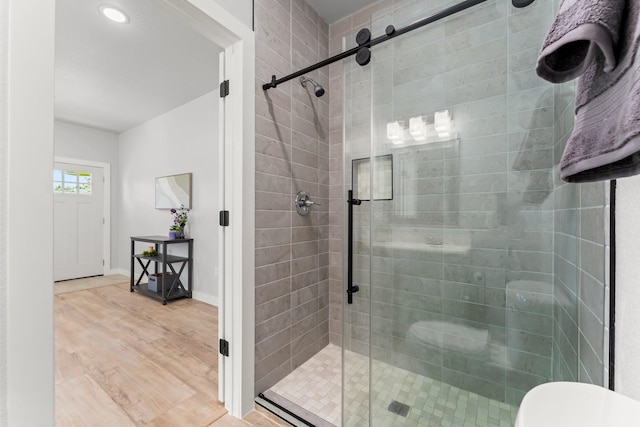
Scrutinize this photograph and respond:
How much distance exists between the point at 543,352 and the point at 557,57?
4.48 feet

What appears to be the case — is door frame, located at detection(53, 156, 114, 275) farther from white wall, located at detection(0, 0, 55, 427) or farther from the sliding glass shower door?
the sliding glass shower door

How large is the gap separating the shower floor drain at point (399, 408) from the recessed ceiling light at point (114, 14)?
3.16 metres

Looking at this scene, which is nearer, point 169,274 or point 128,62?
point 128,62

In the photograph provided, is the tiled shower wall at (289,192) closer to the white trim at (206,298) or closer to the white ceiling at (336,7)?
the white ceiling at (336,7)

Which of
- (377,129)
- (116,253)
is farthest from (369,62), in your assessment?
(116,253)

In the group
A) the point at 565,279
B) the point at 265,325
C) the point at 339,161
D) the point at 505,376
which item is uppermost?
the point at 339,161

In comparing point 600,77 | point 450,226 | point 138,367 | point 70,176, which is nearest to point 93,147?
point 70,176

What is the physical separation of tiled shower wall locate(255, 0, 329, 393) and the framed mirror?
7.68ft

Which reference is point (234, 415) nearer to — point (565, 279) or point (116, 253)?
point (565, 279)

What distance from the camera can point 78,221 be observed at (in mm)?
4492

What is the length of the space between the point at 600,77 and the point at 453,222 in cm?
109

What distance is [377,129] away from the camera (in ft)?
4.98

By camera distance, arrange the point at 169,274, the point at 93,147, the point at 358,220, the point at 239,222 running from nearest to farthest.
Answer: the point at 239,222 < the point at 358,220 < the point at 169,274 < the point at 93,147

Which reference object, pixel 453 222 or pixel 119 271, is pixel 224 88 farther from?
pixel 119 271
